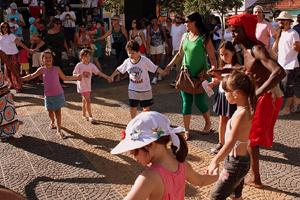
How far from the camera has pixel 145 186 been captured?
214 cm

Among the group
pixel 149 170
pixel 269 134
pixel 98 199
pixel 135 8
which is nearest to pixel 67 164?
pixel 98 199

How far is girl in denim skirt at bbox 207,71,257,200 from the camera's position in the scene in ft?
10.5

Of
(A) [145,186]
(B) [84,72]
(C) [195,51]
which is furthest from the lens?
(B) [84,72]

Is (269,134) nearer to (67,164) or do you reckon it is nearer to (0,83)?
(67,164)

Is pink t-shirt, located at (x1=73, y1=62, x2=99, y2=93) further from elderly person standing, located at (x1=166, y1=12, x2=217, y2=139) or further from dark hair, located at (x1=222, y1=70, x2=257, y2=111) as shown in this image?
dark hair, located at (x1=222, y1=70, x2=257, y2=111)

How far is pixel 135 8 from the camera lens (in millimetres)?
14203

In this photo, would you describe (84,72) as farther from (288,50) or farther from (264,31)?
(264,31)

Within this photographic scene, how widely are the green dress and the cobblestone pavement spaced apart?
105cm

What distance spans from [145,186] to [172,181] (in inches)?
7.6

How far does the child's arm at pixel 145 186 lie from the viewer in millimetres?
2125

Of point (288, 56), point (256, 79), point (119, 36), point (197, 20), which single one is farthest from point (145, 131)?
point (119, 36)

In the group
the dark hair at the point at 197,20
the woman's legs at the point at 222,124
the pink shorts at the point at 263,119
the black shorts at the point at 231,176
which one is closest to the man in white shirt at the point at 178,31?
the dark hair at the point at 197,20

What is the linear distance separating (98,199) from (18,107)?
4944 mm

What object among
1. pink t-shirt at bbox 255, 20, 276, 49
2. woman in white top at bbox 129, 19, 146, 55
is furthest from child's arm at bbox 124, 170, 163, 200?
woman in white top at bbox 129, 19, 146, 55
